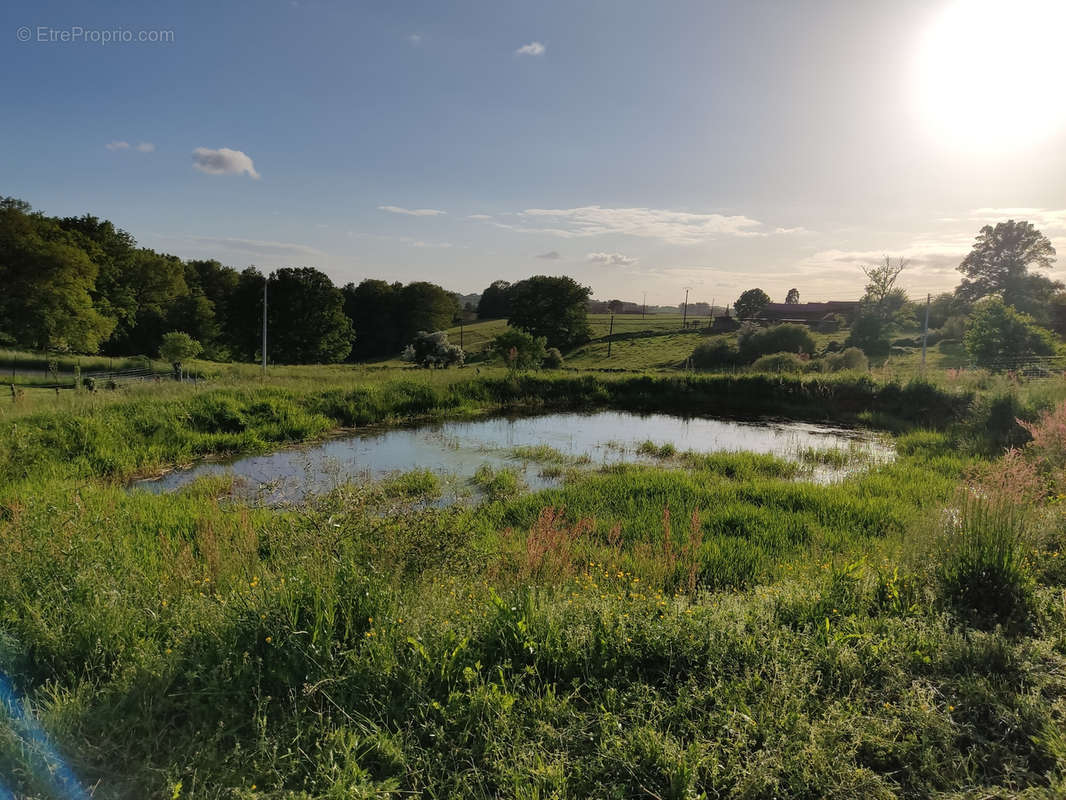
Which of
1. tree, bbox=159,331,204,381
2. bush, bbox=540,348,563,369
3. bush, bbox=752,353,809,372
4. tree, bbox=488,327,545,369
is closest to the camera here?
tree, bbox=488,327,545,369

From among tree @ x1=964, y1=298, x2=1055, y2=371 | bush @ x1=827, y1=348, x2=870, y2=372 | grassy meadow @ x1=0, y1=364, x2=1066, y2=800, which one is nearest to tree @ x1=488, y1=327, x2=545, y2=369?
bush @ x1=827, y1=348, x2=870, y2=372

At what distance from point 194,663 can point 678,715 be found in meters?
2.86

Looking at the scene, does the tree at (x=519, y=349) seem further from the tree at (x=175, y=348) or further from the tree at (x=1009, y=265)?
the tree at (x=1009, y=265)

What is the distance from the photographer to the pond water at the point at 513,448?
36.0 feet

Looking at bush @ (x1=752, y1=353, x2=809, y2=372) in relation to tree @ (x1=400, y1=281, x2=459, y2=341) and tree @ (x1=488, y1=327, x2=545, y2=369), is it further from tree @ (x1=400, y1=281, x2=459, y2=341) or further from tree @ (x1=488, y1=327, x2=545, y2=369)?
tree @ (x1=400, y1=281, x2=459, y2=341)

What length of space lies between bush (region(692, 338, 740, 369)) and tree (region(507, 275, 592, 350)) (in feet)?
59.2

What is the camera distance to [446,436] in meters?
15.8

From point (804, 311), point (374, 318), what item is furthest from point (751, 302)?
point (374, 318)

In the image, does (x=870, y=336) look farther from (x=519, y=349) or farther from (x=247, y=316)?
(x=247, y=316)

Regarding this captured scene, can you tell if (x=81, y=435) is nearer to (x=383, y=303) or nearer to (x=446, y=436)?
(x=446, y=436)

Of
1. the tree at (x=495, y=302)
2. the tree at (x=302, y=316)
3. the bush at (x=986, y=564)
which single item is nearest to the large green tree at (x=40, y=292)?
the tree at (x=302, y=316)

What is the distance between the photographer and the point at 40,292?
Answer: 3122cm

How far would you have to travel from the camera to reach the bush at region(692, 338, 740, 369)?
1478 inches

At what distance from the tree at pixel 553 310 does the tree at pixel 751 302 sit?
A: 1895cm
